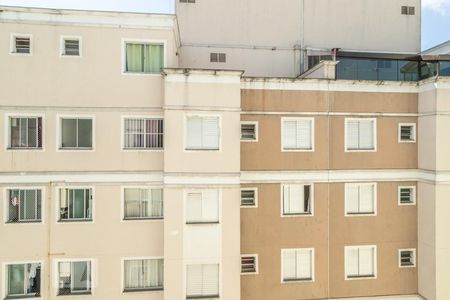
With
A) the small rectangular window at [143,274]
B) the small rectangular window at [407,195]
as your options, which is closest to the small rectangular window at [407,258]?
the small rectangular window at [407,195]

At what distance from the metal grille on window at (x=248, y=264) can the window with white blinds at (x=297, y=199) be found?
2478 mm

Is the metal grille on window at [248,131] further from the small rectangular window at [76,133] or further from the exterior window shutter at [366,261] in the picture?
the exterior window shutter at [366,261]

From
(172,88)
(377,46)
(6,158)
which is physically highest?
(377,46)

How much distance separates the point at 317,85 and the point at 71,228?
11.9 m

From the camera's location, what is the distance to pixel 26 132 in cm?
1235

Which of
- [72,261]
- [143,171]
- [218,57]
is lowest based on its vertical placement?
[72,261]

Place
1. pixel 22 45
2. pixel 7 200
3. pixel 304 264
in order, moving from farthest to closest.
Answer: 1. pixel 304 264
2. pixel 22 45
3. pixel 7 200

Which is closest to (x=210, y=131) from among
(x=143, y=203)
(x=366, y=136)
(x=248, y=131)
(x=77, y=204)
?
(x=248, y=131)

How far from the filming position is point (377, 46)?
61.6ft

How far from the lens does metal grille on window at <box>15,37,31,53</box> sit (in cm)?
1230

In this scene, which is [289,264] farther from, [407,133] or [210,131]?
[407,133]

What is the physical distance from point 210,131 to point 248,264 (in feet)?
19.9

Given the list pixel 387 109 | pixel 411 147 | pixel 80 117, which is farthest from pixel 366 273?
pixel 80 117

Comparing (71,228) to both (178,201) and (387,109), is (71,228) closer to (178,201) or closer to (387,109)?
(178,201)
